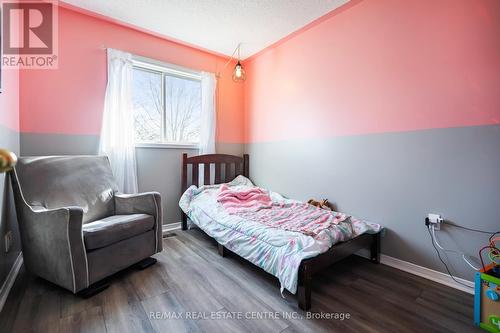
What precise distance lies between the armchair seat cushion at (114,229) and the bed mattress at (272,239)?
580 millimetres

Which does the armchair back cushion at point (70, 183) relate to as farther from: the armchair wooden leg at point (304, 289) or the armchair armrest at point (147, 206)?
the armchair wooden leg at point (304, 289)

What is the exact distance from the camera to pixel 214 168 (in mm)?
3223

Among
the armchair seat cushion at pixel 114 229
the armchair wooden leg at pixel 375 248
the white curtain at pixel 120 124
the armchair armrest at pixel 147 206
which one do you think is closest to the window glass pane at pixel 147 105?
the white curtain at pixel 120 124

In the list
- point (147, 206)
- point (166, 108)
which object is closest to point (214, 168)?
point (166, 108)

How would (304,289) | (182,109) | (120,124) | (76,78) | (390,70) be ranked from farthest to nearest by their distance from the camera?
1. (182,109)
2. (120,124)
3. (76,78)
4. (390,70)
5. (304,289)

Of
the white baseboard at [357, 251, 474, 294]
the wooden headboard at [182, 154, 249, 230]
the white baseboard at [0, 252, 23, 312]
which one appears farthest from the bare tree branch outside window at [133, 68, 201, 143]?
the white baseboard at [357, 251, 474, 294]

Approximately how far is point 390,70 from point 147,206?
2365 millimetres

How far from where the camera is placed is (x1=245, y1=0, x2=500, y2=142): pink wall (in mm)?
1565

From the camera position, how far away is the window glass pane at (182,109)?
3.01 meters

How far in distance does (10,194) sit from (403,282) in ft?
9.97

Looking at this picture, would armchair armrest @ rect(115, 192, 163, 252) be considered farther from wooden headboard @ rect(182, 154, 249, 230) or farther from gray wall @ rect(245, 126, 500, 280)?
gray wall @ rect(245, 126, 500, 280)

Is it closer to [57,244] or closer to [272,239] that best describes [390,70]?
[272,239]

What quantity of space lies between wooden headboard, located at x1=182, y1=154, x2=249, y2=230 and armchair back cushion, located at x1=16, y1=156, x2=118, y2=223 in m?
0.91

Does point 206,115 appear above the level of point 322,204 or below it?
above
